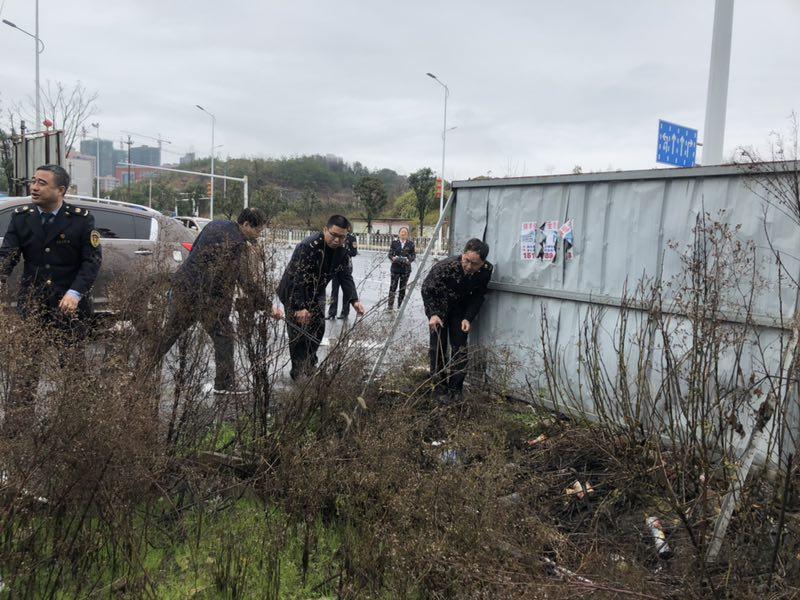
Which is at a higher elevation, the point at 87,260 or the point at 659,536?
the point at 87,260

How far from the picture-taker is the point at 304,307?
4.02 m

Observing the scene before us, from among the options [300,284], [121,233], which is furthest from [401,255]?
[300,284]

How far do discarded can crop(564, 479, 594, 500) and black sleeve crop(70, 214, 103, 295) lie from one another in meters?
3.06

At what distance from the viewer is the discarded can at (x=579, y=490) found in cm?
354

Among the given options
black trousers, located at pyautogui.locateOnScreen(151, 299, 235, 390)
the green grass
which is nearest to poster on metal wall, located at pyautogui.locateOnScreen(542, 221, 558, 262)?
black trousers, located at pyautogui.locateOnScreen(151, 299, 235, 390)

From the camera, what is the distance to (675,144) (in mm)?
11219

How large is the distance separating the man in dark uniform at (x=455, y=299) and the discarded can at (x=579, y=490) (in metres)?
1.53

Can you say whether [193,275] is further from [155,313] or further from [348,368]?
[348,368]

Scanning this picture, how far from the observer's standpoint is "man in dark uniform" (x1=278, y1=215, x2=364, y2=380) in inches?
150

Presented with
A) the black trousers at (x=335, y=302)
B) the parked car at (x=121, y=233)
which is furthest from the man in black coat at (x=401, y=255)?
the black trousers at (x=335, y=302)

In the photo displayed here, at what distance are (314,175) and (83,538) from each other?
93225 millimetres

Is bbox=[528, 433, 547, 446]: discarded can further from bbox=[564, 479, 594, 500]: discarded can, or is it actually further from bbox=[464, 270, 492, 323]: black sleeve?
bbox=[464, 270, 492, 323]: black sleeve

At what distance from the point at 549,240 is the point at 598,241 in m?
0.46

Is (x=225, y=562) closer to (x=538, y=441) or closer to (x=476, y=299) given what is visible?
(x=538, y=441)
